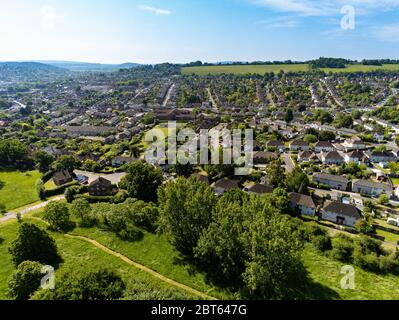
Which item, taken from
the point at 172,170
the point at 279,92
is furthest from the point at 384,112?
the point at 172,170

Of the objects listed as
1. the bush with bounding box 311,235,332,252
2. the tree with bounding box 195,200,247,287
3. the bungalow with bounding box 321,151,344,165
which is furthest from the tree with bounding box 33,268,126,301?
the bungalow with bounding box 321,151,344,165

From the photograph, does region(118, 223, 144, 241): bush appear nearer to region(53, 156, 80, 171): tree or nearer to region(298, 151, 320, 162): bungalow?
region(53, 156, 80, 171): tree

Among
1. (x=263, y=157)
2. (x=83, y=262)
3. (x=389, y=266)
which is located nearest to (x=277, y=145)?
(x=263, y=157)

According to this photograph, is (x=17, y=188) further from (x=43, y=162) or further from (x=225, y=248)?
(x=225, y=248)

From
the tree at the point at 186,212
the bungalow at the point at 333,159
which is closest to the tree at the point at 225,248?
the tree at the point at 186,212

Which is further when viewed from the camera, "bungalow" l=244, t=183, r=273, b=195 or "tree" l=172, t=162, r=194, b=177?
"tree" l=172, t=162, r=194, b=177

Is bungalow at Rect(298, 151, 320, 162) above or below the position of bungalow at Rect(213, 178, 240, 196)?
above

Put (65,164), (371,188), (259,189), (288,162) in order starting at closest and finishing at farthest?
1. (259,189)
2. (371,188)
3. (65,164)
4. (288,162)
